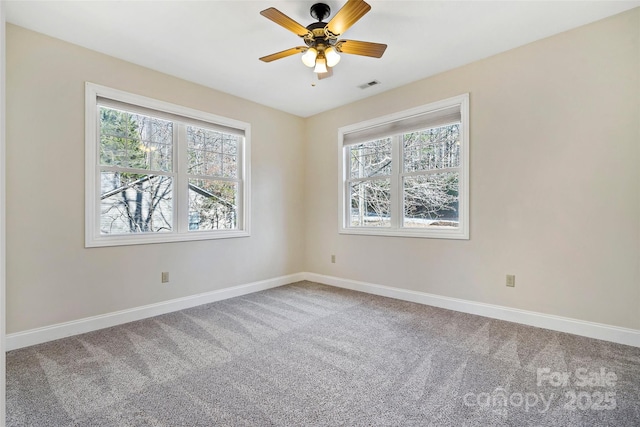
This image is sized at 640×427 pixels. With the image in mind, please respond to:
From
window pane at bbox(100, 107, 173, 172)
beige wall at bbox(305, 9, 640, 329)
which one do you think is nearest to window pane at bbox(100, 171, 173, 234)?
window pane at bbox(100, 107, 173, 172)

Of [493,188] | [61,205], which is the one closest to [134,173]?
[61,205]

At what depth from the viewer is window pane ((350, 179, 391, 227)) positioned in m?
4.05

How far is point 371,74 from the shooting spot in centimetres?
343

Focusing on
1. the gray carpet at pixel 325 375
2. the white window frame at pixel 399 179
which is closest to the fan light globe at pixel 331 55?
the white window frame at pixel 399 179

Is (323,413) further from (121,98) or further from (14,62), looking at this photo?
(14,62)

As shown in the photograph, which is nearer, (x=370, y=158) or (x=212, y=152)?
(x=212, y=152)

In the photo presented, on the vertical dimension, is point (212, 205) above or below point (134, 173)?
below

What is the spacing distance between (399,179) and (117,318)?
3528mm

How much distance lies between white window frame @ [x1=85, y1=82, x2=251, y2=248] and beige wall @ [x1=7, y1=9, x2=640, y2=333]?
0.23 feet

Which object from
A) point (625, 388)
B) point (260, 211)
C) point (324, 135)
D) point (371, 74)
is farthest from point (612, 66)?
point (260, 211)

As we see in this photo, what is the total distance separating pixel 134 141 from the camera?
3.21m

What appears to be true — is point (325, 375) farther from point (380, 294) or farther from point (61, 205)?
point (61, 205)

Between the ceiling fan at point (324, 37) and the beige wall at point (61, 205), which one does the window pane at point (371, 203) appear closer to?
the ceiling fan at point (324, 37)

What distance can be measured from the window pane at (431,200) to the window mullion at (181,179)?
2.74 metres
